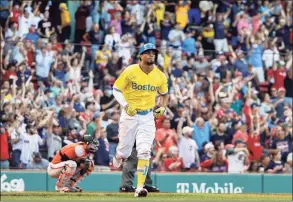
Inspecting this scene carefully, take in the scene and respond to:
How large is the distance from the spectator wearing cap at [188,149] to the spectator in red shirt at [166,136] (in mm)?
223

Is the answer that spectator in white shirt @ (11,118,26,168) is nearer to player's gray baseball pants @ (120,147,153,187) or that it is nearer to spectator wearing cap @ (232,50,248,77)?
player's gray baseball pants @ (120,147,153,187)

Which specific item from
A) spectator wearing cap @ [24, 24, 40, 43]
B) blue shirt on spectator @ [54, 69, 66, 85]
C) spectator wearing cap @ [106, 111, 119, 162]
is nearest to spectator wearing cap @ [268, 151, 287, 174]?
spectator wearing cap @ [106, 111, 119, 162]

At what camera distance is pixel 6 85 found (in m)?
24.3

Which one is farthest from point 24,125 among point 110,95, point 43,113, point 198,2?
point 198,2

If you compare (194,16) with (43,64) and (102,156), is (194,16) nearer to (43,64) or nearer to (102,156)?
(43,64)

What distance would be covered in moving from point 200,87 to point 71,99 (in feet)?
11.2

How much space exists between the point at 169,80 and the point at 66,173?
8.60m

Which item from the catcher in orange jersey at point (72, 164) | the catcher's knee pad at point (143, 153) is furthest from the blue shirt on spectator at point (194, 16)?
the catcher's knee pad at point (143, 153)

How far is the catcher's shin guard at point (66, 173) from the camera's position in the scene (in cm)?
1806

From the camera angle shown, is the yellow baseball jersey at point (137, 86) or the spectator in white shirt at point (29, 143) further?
the spectator in white shirt at point (29, 143)

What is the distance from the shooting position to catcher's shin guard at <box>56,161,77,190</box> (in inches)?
711

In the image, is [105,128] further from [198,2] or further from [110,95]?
[198,2]

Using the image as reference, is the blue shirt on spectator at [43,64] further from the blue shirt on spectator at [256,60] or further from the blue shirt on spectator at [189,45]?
the blue shirt on spectator at [256,60]

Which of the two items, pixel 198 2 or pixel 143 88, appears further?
pixel 198 2
